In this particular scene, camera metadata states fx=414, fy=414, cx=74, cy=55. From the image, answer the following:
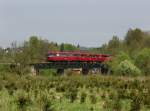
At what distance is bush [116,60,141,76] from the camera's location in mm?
50344

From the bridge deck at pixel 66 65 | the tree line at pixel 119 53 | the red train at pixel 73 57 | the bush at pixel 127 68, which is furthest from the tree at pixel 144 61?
the bridge deck at pixel 66 65

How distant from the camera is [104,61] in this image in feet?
207

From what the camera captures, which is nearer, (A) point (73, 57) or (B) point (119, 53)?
(B) point (119, 53)

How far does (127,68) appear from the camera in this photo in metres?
50.3

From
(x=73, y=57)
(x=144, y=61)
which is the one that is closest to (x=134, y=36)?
(x=73, y=57)

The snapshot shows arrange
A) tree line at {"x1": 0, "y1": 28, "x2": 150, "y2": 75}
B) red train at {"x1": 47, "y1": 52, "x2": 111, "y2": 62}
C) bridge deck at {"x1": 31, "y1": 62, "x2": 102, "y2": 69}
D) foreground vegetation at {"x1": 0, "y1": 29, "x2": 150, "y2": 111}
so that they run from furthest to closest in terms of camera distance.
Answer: red train at {"x1": 47, "y1": 52, "x2": 111, "y2": 62}
bridge deck at {"x1": 31, "y1": 62, "x2": 102, "y2": 69}
tree line at {"x1": 0, "y1": 28, "x2": 150, "y2": 75}
foreground vegetation at {"x1": 0, "y1": 29, "x2": 150, "y2": 111}

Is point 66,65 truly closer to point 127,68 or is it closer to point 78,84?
point 127,68

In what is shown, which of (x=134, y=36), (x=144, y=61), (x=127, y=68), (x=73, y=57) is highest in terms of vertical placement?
(x=134, y=36)

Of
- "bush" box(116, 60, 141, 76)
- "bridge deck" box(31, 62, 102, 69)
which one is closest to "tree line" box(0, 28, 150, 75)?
"bush" box(116, 60, 141, 76)

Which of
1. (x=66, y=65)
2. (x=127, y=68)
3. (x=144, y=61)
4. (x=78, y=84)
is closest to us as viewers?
(x=78, y=84)

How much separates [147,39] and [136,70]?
2647 cm

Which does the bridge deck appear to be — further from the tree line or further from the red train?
the tree line

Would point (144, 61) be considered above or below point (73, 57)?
below

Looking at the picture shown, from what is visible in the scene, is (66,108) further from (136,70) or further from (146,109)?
(136,70)
